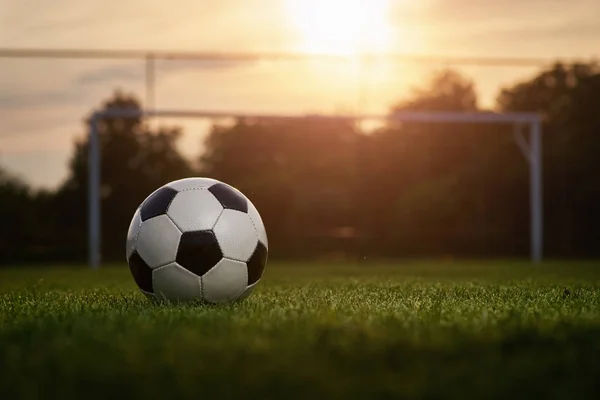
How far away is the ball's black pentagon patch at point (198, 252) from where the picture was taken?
15.3 feet

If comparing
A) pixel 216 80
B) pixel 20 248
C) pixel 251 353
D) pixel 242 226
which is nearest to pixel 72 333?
pixel 251 353

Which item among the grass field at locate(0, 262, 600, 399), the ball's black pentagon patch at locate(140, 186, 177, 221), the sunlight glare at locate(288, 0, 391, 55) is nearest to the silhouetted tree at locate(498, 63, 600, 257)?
the sunlight glare at locate(288, 0, 391, 55)

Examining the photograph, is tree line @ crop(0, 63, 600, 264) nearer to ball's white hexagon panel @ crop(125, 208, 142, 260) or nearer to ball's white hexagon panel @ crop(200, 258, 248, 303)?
ball's white hexagon panel @ crop(125, 208, 142, 260)

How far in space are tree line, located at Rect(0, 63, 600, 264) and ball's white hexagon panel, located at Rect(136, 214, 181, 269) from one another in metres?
11.7

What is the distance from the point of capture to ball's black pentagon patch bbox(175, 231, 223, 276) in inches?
183

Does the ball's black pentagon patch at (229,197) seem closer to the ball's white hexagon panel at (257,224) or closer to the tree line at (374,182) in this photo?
the ball's white hexagon panel at (257,224)

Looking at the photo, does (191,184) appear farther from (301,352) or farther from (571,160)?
(571,160)

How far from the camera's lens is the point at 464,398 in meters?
2.28

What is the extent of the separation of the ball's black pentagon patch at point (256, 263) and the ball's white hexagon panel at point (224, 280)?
5cm

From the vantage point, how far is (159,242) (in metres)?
4.72

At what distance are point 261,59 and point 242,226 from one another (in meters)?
11.4

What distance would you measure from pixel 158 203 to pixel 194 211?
268 mm

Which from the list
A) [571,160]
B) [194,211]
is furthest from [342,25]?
[194,211]

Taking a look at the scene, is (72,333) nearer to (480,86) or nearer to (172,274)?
(172,274)
